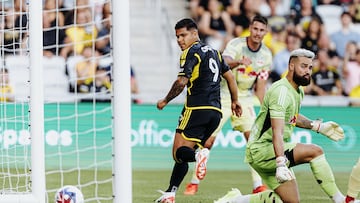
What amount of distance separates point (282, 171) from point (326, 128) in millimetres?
1095

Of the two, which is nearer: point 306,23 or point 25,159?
point 25,159

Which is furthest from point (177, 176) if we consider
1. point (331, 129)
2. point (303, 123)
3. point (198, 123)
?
point (331, 129)

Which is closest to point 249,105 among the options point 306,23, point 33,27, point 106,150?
point 106,150

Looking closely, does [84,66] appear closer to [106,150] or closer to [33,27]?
[106,150]

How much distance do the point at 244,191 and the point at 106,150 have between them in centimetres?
453

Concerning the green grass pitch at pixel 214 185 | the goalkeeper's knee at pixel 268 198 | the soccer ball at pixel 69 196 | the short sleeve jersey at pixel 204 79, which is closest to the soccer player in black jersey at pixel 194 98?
the short sleeve jersey at pixel 204 79

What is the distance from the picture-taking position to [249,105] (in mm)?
14086

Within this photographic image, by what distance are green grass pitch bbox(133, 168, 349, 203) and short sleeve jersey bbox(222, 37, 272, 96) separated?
139 centimetres

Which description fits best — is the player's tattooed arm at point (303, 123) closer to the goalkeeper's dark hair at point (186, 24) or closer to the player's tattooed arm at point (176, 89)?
the player's tattooed arm at point (176, 89)

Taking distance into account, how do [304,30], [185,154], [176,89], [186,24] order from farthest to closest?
[304,30], [186,24], [185,154], [176,89]

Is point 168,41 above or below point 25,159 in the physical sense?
above

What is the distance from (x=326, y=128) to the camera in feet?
32.3

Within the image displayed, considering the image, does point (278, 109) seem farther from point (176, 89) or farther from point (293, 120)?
point (176, 89)

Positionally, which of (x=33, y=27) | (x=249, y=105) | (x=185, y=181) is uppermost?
(x=33, y=27)
